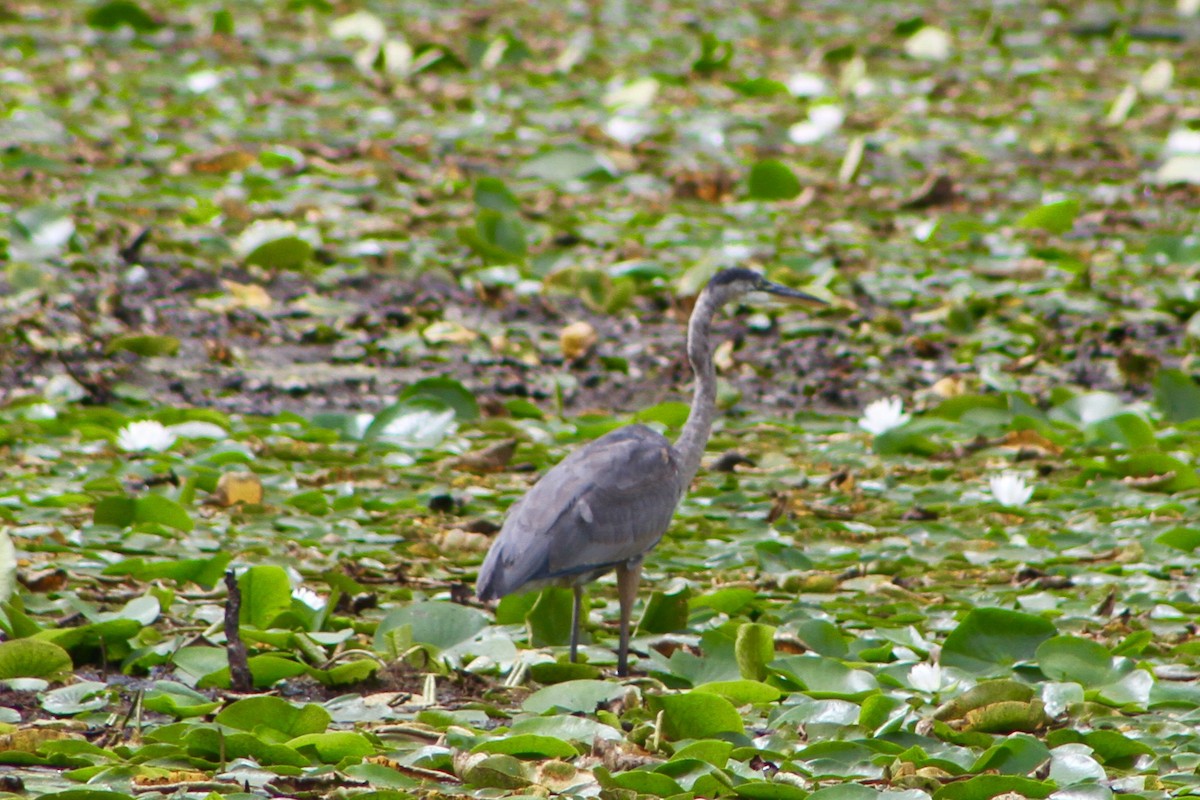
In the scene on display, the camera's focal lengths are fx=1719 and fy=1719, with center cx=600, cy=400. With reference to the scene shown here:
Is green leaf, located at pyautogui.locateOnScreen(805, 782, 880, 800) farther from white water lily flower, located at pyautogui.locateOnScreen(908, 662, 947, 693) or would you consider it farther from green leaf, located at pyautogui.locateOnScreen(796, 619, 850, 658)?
green leaf, located at pyautogui.locateOnScreen(796, 619, 850, 658)

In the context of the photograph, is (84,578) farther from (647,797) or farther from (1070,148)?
(1070,148)

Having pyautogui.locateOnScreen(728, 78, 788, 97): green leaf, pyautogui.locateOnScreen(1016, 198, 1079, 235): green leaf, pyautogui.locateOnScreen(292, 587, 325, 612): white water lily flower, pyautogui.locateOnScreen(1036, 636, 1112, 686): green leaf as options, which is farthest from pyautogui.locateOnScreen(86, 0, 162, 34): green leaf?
pyautogui.locateOnScreen(1036, 636, 1112, 686): green leaf

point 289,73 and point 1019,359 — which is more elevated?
point 289,73

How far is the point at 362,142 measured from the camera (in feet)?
32.3

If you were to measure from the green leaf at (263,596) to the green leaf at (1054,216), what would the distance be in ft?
17.6

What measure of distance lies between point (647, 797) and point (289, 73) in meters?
8.68

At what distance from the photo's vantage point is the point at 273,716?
354 cm

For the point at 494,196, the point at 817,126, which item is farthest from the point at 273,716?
the point at 817,126

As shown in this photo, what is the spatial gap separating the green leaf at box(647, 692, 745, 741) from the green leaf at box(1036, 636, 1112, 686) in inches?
34.2

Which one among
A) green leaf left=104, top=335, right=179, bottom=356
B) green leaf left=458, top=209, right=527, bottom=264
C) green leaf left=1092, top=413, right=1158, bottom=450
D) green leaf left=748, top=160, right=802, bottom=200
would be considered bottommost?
green leaf left=104, top=335, right=179, bottom=356

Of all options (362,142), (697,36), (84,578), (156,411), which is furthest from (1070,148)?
(84,578)

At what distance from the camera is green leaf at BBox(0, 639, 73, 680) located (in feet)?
12.4

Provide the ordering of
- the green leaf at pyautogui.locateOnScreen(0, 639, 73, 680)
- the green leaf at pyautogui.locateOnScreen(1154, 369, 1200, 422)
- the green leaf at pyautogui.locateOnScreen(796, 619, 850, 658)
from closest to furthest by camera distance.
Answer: the green leaf at pyautogui.locateOnScreen(0, 639, 73, 680)
the green leaf at pyautogui.locateOnScreen(796, 619, 850, 658)
the green leaf at pyautogui.locateOnScreen(1154, 369, 1200, 422)

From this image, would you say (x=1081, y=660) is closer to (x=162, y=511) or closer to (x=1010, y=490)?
(x=1010, y=490)
